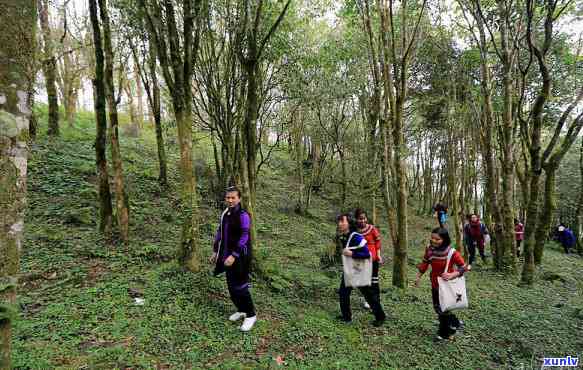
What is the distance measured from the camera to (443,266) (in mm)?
4762

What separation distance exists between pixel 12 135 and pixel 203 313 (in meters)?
3.65

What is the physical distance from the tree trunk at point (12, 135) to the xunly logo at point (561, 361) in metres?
6.44

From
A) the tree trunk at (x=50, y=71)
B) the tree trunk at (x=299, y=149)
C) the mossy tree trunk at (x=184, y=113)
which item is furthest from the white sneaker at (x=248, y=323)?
the tree trunk at (x=50, y=71)

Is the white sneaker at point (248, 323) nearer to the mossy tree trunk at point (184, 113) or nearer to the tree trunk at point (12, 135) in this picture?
the mossy tree trunk at point (184, 113)

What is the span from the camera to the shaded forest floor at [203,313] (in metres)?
3.75

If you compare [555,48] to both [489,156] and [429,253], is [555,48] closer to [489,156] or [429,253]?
[489,156]

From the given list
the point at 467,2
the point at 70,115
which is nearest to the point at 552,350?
the point at 467,2

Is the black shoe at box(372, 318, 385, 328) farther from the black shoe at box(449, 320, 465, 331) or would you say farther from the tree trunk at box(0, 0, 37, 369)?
the tree trunk at box(0, 0, 37, 369)

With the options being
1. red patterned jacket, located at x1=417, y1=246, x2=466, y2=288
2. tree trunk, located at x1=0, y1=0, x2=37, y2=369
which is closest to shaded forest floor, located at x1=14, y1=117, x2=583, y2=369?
red patterned jacket, located at x1=417, y1=246, x2=466, y2=288

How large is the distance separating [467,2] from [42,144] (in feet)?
50.6

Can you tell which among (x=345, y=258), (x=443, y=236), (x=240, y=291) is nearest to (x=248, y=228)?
(x=240, y=291)

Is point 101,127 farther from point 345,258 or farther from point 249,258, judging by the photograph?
point 345,258

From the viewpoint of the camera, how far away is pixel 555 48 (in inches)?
435

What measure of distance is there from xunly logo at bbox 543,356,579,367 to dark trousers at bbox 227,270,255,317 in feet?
14.8
